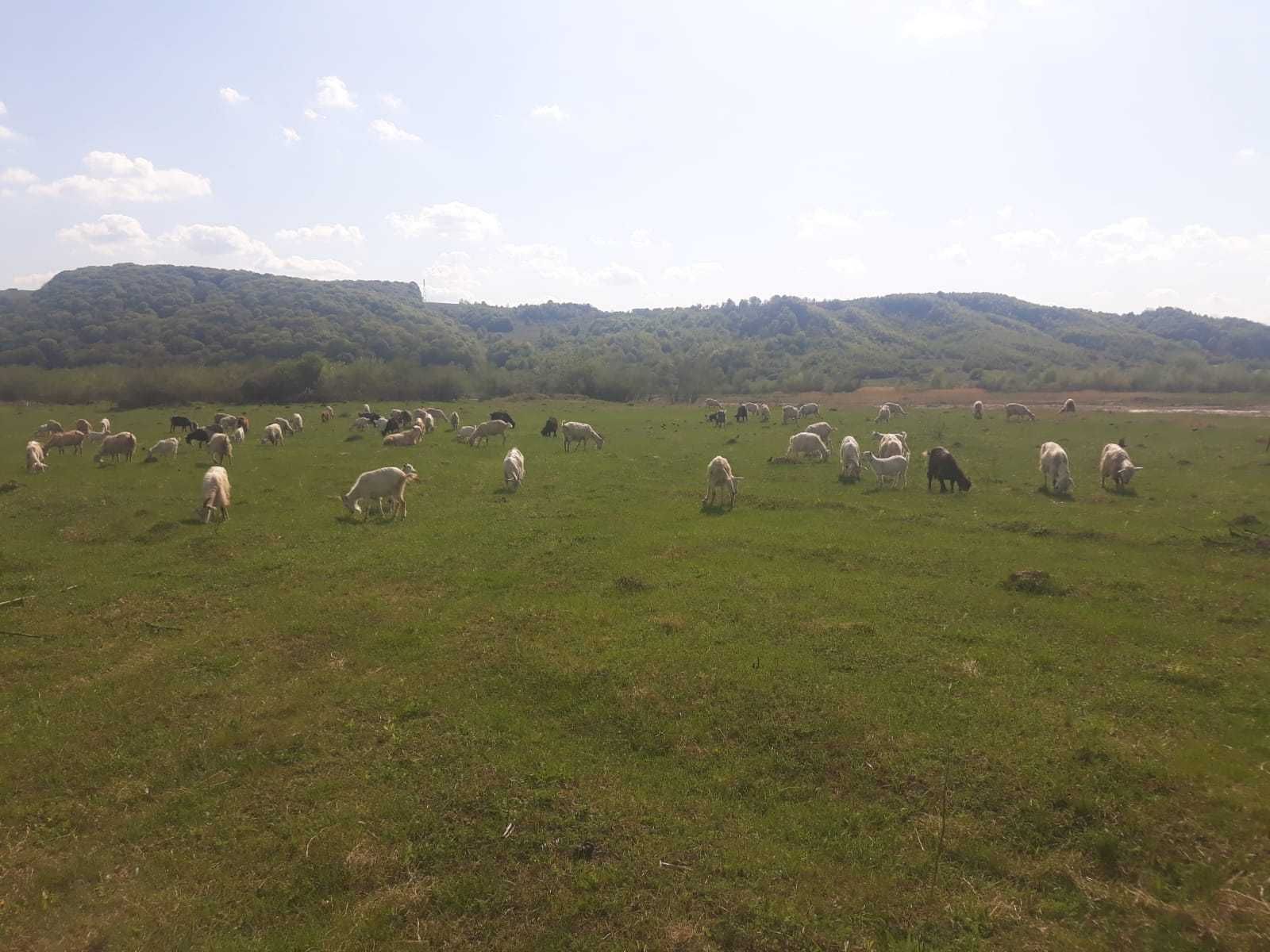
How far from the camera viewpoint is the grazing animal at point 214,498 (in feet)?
64.0

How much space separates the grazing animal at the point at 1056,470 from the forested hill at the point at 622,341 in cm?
6546

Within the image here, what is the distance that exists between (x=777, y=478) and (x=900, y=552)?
387 inches

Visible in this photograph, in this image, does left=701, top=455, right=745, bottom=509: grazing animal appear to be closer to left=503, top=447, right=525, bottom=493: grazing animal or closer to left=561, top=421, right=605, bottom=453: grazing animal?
left=503, top=447, right=525, bottom=493: grazing animal

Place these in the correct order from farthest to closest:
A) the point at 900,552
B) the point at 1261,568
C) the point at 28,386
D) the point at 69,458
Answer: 1. the point at 28,386
2. the point at 69,458
3. the point at 900,552
4. the point at 1261,568

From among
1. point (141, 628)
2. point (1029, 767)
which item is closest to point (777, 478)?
point (1029, 767)

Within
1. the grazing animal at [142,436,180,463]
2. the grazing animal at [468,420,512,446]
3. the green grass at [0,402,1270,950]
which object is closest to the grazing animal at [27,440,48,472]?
the grazing animal at [142,436,180,463]

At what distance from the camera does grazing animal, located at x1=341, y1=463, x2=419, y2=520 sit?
20062 millimetres

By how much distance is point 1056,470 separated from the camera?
893 inches

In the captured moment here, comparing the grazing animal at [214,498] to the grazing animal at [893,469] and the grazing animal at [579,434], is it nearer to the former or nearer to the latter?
the grazing animal at [579,434]

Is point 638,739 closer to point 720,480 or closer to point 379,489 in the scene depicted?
point 720,480

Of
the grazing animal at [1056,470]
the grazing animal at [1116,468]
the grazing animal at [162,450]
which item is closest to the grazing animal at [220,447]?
the grazing animal at [162,450]

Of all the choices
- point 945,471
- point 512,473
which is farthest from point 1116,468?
point 512,473

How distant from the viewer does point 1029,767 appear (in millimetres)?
7418

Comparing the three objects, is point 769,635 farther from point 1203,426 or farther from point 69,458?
point 1203,426
